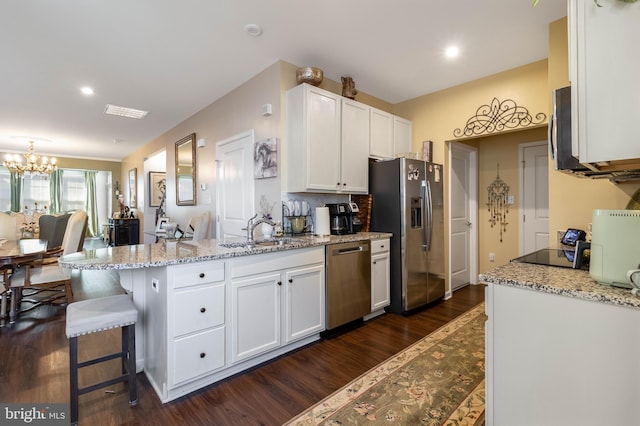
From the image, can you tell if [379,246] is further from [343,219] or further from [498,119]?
[498,119]

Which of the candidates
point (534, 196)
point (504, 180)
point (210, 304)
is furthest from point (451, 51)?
point (210, 304)

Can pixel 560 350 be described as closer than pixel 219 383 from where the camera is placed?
Yes

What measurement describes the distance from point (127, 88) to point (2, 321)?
2.90 metres

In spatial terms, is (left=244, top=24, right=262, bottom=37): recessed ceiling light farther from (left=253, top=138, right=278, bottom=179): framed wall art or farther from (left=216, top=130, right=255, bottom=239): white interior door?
(left=216, top=130, right=255, bottom=239): white interior door

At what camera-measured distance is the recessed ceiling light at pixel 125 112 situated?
14.8 feet

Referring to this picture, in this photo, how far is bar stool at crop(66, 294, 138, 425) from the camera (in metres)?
1.67

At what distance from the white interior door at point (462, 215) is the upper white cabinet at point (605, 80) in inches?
120

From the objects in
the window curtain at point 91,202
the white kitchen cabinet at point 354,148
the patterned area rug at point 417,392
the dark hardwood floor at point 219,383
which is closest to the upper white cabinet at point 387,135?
the white kitchen cabinet at point 354,148

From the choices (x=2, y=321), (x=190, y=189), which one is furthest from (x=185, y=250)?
(x=190, y=189)

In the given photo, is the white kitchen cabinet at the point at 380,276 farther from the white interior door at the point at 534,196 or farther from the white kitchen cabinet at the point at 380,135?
the white interior door at the point at 534,196

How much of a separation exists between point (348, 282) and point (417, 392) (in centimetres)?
113

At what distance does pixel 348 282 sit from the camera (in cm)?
292

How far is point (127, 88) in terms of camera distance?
12.5 feet

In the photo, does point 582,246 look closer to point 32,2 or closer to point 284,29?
point 284,29
